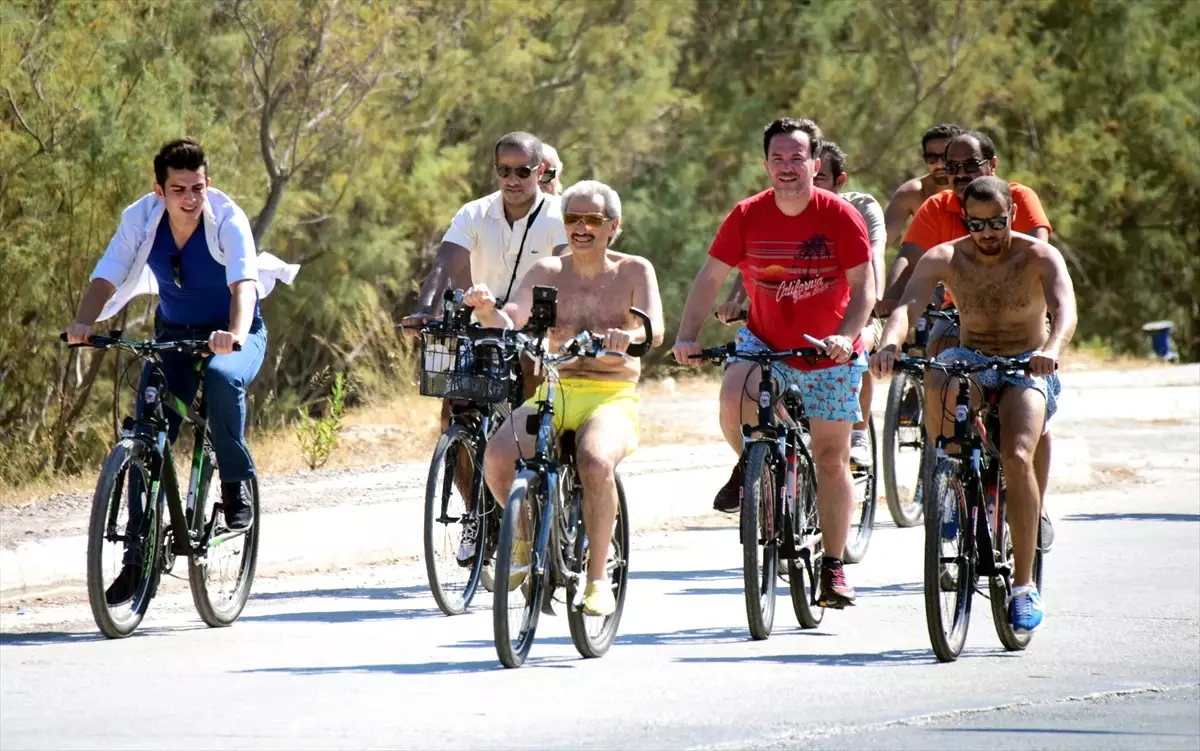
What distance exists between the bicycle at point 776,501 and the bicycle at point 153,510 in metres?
2.21

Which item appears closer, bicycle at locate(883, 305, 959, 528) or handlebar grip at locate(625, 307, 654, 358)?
handlebar grip at locate(625, 307, 654, 358)

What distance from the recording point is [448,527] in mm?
9891

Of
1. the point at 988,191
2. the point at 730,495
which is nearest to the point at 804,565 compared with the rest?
the point at 730,495

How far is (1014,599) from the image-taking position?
8781mm

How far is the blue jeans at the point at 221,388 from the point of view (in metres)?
9.31

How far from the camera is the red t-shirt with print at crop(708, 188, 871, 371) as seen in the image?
9234mm

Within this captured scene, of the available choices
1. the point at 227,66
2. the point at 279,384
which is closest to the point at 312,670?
the point at 227,66

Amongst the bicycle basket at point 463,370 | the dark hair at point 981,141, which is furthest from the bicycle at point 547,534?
the dark hair at point 981,141

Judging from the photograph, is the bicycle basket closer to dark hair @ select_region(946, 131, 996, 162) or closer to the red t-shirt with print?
the red t-shirt with print

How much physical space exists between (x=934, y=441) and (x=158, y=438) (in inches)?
124

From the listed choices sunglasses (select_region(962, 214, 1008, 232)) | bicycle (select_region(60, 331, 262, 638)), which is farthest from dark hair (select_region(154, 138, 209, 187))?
sunglasses (select_region(962, 214, 1008, 232))

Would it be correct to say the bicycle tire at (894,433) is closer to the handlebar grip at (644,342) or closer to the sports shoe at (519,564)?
the handlebar grip at (644,342)

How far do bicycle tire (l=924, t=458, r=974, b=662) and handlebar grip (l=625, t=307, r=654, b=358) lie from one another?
118 centimetres

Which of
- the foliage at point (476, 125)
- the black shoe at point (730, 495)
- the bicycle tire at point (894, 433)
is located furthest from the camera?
the foliage at point (476, 125)
